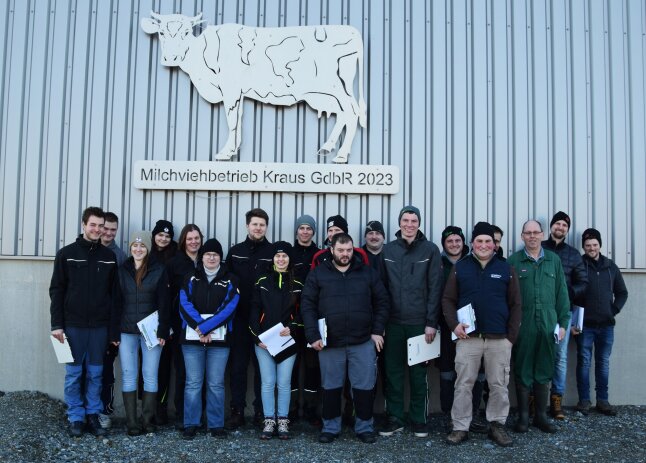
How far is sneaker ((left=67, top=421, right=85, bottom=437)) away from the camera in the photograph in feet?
17.1

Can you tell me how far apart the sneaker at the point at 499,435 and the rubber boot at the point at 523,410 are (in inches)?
14.7

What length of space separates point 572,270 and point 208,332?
4024 mm

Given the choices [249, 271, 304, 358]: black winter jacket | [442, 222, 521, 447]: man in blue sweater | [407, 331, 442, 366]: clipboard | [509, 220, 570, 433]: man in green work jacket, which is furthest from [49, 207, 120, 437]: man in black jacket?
[509, 220, 570, 433]: man in green work jacket

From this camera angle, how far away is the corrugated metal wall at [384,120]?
6.38 meters

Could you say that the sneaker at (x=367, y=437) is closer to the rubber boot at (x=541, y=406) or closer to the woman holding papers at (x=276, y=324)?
the woman holding papers at (x=276, y=324)

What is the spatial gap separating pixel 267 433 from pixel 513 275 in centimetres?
282

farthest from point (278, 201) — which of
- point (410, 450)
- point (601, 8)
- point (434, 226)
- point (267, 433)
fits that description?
point (601, 8)

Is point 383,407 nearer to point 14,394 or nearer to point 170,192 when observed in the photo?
point 170,192

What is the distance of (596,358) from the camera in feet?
20.1

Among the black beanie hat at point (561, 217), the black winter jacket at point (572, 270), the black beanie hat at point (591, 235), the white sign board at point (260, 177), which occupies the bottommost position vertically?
the black winter jacket at point (572, 270)

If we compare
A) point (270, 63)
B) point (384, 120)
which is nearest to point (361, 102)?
point (384, 120)

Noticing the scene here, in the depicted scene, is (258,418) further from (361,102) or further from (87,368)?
(361,102)

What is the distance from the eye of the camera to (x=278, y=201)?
638 centimetres

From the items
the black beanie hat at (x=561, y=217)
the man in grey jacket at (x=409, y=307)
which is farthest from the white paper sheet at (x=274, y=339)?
the black beanie hat at (x=561, y=217)
